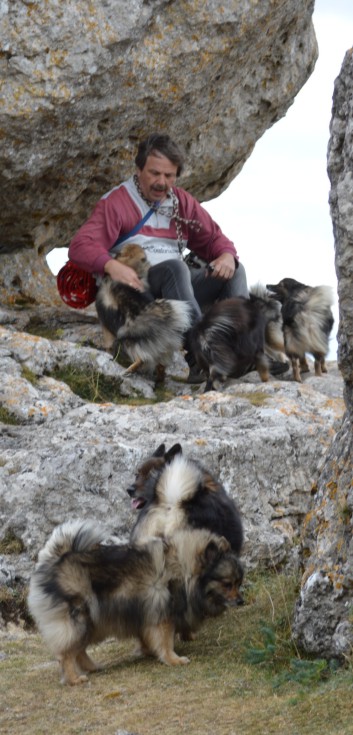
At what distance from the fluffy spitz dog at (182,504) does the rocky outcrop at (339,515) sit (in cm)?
78

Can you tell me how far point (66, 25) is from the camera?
10844 millimetres

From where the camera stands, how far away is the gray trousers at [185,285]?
11016 mm

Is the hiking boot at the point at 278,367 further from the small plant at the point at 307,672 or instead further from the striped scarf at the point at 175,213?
the small plant at the point at 307,672

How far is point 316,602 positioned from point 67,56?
6482 mm

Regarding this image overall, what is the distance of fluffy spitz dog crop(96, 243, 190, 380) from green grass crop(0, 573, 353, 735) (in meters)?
3.98

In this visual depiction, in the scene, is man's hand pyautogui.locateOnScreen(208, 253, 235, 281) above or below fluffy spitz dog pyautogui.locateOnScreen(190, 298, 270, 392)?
above

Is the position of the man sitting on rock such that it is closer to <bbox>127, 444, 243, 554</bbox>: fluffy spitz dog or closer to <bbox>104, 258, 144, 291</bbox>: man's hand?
<bbox>104, 258, 144, 291</bbox>: man's hand

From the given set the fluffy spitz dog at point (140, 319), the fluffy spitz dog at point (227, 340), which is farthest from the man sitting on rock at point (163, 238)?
the fluffy spitz dog at point (227, 340)

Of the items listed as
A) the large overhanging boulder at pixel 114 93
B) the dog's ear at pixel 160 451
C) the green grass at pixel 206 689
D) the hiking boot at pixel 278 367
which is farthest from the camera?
the hiking boot at pixel 278 367

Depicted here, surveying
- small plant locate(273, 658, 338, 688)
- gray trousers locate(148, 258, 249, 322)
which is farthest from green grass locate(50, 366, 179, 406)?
small plant locate(273, 658, 338, 688)

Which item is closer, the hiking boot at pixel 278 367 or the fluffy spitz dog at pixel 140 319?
the fluffy spitz dog at pixel 140 319

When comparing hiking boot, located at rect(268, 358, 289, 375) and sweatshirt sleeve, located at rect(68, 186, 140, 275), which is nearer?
sweatshirt sleeve, located at rect(68, 186, 140, 275)

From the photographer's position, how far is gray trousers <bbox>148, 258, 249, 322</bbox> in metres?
11.0

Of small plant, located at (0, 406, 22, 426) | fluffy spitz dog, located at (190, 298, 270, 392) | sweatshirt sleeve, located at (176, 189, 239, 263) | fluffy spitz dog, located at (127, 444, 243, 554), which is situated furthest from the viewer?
sweatshirt sleeve, located at (176, 189, 239, 263)
